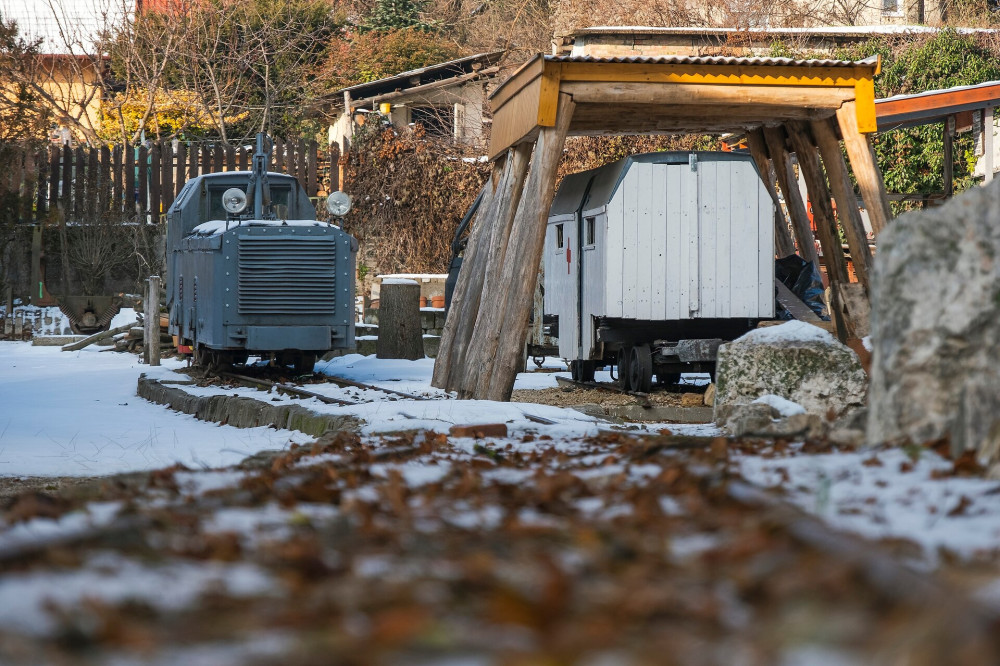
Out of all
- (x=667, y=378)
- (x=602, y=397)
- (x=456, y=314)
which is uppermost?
(x=456, y=314)

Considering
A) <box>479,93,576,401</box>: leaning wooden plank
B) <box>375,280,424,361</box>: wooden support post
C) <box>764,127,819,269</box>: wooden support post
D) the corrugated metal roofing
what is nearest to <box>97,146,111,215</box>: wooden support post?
<box>375,280,424,361</box>: wooden support post

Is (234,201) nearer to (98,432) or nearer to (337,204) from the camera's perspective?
(337,204)

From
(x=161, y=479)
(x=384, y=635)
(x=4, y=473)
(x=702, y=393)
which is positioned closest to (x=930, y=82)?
(x=702, y=393)

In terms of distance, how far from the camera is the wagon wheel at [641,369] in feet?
38.5

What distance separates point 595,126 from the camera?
12.6 meters

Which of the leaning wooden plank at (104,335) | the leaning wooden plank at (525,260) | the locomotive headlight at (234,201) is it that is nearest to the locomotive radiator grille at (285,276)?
the locomotive headlight at (234,201)

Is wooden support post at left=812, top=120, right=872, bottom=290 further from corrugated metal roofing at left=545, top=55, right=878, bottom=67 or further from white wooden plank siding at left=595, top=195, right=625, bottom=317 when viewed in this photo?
white wooden plank siding at left=595, top=195, right=625, bottom=317

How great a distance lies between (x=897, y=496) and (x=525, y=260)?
6.53 meters

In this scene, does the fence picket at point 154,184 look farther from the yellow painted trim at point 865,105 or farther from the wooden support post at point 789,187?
the yellow painted trim at point 865,105

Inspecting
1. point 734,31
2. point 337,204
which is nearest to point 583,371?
point 337,204

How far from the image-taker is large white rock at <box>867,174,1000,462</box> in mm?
4469

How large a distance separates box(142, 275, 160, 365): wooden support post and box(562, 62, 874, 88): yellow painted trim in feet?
28.5

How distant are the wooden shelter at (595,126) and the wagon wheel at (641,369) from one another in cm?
130

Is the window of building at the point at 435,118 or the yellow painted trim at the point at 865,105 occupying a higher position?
the window of building at the point at 435,118
